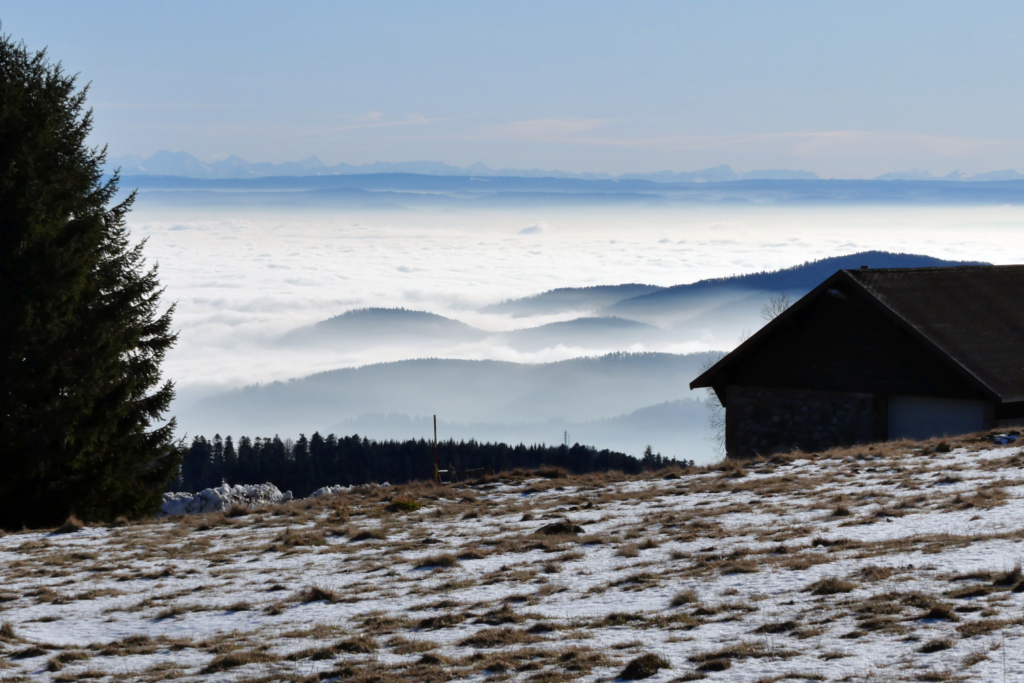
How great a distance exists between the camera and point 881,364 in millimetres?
25984

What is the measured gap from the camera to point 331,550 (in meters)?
14.8

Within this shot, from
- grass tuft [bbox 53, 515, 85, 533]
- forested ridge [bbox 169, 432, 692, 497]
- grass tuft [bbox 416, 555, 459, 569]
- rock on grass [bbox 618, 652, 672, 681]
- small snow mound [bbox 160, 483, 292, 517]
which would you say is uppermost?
rock on grass [bbox 618, 652, 672, 681]

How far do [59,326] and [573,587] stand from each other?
1719cm

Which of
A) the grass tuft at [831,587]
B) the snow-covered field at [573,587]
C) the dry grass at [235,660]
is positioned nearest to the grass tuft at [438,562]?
the snow-covered field at [573,587]

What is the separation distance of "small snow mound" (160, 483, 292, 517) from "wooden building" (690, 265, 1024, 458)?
534 inches

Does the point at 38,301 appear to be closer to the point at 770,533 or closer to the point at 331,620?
the point at 331,620

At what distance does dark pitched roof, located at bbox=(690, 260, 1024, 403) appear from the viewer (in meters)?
24.5

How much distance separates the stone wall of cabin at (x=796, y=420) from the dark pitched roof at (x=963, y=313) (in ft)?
4.68

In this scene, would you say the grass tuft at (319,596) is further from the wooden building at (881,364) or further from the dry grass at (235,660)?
the wooden building at (881,364)

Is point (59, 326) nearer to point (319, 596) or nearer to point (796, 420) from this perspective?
point (319, 596)

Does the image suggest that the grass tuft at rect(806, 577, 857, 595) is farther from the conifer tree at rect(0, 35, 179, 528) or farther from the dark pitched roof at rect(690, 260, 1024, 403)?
the conifer tree at rect(0, 35, 179, 528)

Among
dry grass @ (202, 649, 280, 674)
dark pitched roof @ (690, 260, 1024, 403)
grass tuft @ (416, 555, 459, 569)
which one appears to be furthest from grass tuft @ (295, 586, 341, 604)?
dark pitched roof @ (690, 260, 1024, 403)

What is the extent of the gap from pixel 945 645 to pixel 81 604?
9862 millimetres

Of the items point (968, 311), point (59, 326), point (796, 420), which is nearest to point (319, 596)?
point (59, 326)
